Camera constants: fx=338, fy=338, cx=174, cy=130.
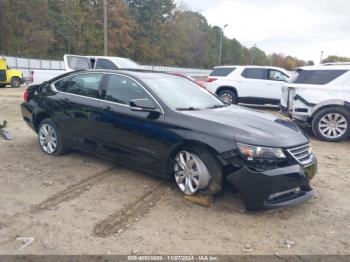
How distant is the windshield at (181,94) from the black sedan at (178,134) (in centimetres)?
2

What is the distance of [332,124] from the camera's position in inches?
311

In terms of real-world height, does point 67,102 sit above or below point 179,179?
above

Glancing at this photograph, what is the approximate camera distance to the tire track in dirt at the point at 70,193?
4023mm

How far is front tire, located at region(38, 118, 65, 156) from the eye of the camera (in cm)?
575

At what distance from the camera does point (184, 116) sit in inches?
169

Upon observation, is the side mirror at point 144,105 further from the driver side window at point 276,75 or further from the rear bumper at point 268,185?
the driver side window at point 276,75

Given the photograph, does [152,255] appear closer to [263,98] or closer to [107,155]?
[107,155]

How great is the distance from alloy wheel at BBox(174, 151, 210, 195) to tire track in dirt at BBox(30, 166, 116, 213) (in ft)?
4.12

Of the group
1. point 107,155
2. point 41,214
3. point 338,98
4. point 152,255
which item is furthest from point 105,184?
point 338,98

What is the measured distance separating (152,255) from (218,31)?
103608mm

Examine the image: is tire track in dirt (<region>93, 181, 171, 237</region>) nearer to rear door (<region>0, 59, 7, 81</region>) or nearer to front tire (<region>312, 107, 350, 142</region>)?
front tire (<region>312, 107, 350, 142</region>)

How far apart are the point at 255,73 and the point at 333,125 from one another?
552 cm

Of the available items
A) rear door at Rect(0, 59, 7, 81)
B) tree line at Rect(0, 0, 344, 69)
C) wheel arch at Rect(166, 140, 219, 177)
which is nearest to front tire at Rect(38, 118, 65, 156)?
wheel arch at Rect(166, 140, 219, 177)

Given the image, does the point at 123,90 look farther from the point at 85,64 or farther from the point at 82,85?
the point at 85,64
